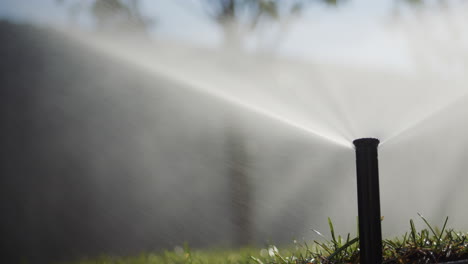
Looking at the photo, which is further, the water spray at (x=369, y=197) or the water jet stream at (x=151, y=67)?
the water jet stream at (x=151, y=67)

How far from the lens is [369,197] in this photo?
1299mm

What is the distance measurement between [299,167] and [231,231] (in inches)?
69.4

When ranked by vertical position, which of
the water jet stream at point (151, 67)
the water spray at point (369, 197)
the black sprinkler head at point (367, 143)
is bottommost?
the water spray at point (369, 197)

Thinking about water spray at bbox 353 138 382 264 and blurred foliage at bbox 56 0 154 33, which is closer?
water spray at bbox 353 138 382 264

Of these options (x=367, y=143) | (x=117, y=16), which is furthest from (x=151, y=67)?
(x=367, y=143)

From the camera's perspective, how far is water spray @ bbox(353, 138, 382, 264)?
130 centimetres

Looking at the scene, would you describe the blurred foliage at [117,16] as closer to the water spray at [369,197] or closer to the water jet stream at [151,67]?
the water jet stream at [151,67]

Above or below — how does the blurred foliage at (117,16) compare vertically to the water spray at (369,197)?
above

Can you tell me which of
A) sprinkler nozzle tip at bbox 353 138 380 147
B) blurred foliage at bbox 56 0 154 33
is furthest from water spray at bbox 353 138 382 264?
blurred foliage at bbox 56 0 154 33

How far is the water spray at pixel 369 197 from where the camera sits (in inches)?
51.2

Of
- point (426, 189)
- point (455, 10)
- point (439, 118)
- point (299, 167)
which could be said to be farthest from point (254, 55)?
point (439, 118)

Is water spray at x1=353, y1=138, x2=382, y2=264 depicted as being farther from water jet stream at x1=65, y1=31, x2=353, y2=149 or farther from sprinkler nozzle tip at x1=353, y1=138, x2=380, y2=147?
water jet stream at x1=65, y1=31, x2=353, y2=149

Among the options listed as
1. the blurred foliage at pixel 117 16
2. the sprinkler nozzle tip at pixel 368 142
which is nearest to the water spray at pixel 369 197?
the sprinkler nozzle tip at pixel 368 142

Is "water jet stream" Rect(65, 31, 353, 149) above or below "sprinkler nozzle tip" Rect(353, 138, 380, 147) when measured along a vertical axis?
above
